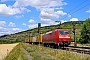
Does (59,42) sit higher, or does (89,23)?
(89,23)

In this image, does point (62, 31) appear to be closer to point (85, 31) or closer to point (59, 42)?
point (59, 42)

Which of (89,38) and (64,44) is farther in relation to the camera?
(89,38)

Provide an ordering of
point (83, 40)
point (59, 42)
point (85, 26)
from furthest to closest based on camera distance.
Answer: point (85, 26)
point (83, 40)
point (59, 42)

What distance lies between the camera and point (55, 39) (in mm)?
41625

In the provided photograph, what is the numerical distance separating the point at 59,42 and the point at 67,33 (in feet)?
8.51

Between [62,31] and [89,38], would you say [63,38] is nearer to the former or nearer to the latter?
[62,31]

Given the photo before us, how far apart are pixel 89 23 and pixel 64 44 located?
6558 centimetres

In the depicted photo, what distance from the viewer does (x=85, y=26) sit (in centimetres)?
10212

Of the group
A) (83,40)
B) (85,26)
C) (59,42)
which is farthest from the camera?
(85,26)

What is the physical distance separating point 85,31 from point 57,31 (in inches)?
2402

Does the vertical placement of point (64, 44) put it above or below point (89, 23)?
below

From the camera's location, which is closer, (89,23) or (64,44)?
(64,44)

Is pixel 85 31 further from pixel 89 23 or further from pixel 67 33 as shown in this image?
pixel 67 33

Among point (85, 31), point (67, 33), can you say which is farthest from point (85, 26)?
point (67, 33)
